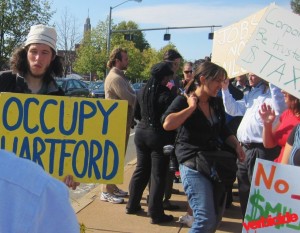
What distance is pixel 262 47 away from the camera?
296 centimetres

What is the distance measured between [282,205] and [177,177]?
13.3ft

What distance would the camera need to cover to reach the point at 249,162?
3.82 m

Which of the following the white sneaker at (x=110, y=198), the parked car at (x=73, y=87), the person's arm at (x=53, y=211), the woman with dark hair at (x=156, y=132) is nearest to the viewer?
the person's arm at (x=53, y=211)

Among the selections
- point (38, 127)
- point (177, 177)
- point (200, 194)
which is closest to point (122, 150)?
point (38, 127)

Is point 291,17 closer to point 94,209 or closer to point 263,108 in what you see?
point 263,108

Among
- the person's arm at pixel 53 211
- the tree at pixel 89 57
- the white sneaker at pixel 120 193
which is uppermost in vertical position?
the tree at pixel 89 57

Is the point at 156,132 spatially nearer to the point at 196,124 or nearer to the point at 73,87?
the point at 196,124

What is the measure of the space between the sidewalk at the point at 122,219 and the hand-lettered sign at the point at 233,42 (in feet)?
5.55

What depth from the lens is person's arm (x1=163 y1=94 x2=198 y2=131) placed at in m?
3.28

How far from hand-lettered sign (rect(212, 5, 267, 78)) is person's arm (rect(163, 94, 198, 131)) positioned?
0.82 m

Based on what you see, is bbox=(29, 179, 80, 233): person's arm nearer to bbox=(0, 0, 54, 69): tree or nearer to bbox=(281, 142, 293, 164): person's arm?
bbox=(281, 142, 293, 164): person's arm

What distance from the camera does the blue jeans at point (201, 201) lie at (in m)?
3.18

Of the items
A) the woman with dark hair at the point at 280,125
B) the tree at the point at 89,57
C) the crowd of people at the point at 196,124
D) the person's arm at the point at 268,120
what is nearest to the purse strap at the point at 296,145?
the crowd of people at the point at 196,124

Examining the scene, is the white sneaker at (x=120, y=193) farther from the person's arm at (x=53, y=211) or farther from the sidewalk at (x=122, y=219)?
the person's arm at (x=53, y=211)
